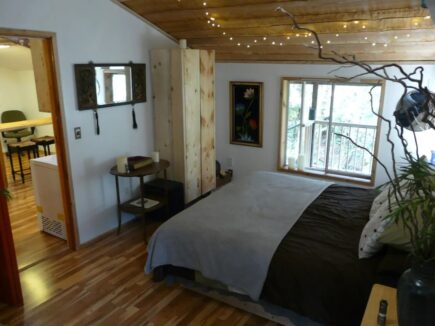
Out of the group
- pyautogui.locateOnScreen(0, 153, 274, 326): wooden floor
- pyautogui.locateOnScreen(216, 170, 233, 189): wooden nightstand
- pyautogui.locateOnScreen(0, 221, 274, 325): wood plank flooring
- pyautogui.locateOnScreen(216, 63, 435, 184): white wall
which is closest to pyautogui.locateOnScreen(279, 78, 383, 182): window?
pyautogui.locateOnScreen(216, 63, 435, 184): white wall

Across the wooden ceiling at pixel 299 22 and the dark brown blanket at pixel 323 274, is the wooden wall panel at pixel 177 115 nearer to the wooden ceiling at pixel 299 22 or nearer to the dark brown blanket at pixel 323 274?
the wooden ceiling at pixel 299 22

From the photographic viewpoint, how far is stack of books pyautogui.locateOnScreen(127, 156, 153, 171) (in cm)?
370

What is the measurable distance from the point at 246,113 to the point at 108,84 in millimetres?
1959

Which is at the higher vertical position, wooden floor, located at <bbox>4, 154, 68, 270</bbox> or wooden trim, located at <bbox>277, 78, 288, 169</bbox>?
wooden trim, located at <bbox>277, 78, 288, 169</bbox>

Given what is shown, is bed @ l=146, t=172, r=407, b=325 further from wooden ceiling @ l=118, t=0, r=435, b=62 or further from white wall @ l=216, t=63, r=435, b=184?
wooden ceiling @ l=118, t=0, r=435, b=62

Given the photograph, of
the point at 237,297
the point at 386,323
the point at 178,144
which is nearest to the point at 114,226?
the point at 178,144

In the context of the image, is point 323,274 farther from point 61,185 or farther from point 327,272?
point 61,185

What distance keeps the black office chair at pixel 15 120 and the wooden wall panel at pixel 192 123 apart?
12.6 ft

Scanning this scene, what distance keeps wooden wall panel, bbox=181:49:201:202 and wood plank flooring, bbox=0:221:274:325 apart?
1137 mm

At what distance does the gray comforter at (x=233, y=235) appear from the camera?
2494 mm

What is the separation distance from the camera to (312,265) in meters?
2.29

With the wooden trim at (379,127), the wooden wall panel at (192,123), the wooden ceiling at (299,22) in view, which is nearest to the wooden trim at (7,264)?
the wooden wall panel at (192,123)

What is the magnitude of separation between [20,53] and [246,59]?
3794 mm

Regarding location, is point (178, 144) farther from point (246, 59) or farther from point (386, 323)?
point (386, 323)
